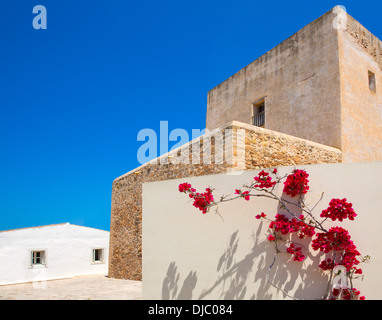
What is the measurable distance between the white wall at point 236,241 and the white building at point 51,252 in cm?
1291

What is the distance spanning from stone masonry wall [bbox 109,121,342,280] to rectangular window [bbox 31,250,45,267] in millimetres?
6703

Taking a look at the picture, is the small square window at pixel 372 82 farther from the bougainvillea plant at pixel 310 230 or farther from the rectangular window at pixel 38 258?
the rectangular window at pixel 38 258

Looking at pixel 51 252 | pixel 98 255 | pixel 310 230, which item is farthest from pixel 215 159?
pixel 98 255

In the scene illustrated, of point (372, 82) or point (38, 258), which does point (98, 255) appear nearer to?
point (38, 258)

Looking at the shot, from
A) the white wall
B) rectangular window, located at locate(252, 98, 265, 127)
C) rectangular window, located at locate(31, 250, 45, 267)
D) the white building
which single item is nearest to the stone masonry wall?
the white wall

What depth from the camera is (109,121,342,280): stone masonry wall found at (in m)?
7.15

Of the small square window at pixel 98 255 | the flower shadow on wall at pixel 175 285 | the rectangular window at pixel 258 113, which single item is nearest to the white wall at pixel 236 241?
the flower shadow on wall at pixel 175 285

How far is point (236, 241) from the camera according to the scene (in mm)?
4543

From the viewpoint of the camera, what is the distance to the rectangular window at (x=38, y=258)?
16.6 metres

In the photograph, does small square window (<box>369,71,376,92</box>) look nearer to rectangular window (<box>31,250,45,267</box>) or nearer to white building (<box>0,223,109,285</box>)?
white building (<box>0,223,109,285</box>)

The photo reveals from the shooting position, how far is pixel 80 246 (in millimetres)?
18062
